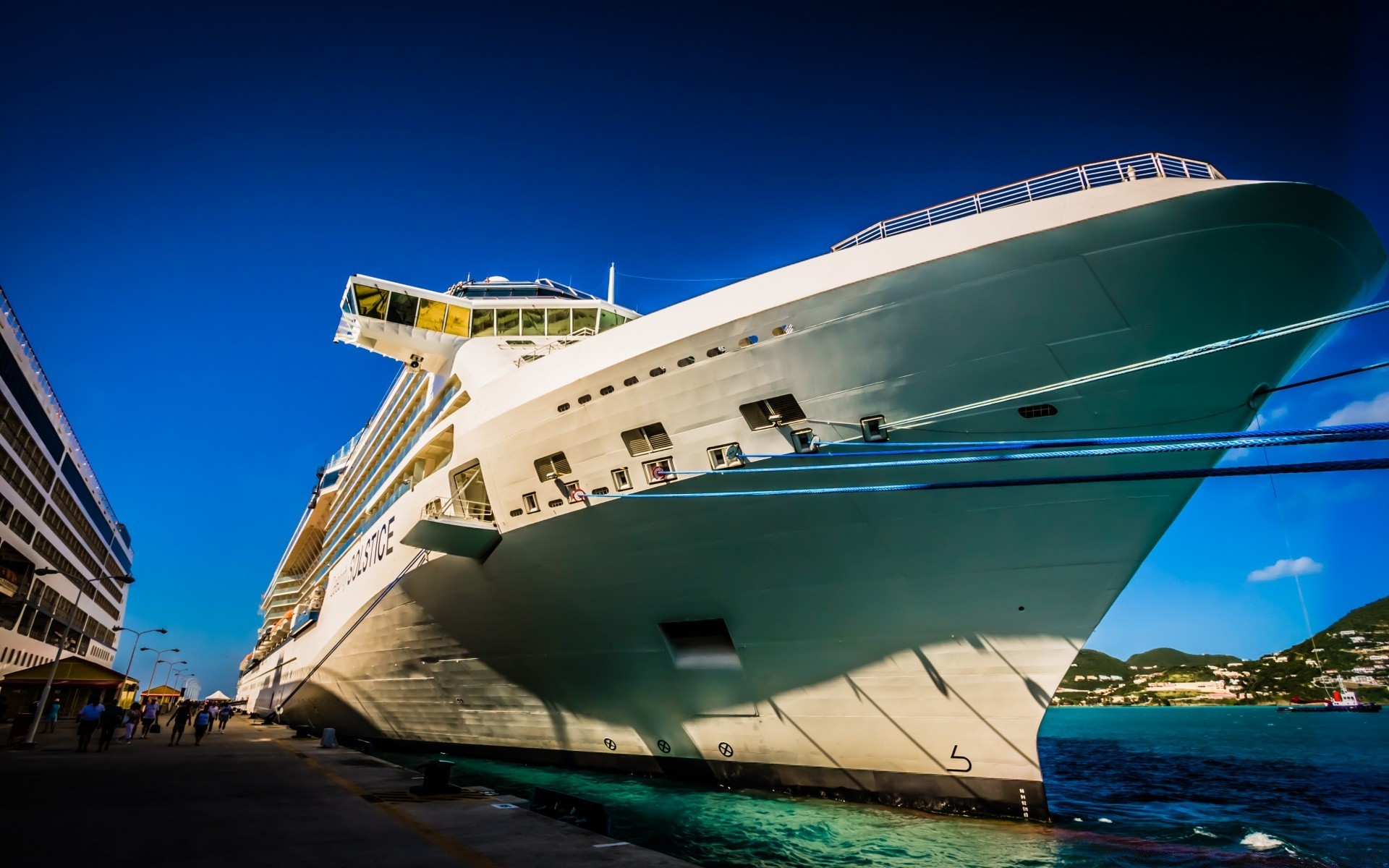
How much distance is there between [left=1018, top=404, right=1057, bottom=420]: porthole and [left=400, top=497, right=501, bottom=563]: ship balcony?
317 inches

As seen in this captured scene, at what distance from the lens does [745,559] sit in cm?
920

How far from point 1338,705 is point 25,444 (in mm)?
127001

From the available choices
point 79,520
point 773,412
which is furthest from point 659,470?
point 79,520

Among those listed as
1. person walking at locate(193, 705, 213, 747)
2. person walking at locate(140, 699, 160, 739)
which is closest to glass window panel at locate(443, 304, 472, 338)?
person walking at locate(193, 705, 213, 747)

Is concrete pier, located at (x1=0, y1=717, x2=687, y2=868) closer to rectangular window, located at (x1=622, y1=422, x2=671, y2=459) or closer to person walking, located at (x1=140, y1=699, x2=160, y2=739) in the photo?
rectangular window, located at (x1=622, y1=422, x2=671, y2=459)

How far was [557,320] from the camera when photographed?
1512cm

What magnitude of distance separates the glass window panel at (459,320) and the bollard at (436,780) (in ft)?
29.6

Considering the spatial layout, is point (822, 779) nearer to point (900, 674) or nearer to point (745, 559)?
point (900, 674)

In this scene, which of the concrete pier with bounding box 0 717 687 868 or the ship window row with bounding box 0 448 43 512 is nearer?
the concrete pier with bounding box 0 717 687 868

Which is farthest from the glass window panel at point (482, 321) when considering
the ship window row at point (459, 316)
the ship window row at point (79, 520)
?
the ship window row at point (79, 520)

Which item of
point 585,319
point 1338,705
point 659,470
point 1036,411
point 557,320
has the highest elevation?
point 585,319

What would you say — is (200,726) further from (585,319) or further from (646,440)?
(646,440)

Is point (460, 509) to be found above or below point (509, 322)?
below

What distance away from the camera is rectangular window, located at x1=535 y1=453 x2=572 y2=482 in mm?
10219
